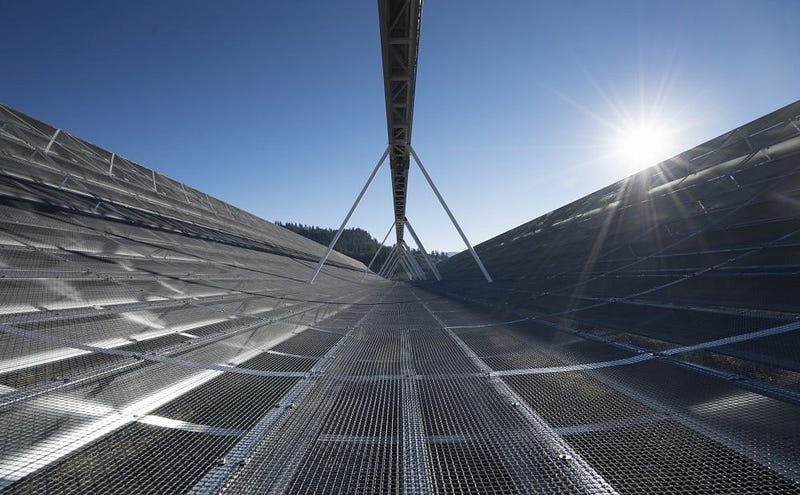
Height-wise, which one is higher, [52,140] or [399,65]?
[399,65]

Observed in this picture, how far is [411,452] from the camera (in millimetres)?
A: 2172

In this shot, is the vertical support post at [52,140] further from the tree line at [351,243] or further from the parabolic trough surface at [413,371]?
the tree line at [351,243]

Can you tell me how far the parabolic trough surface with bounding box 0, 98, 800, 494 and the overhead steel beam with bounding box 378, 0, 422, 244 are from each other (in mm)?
8246

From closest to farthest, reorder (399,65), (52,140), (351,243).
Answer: (399,65) → (52,140) → (351,243)

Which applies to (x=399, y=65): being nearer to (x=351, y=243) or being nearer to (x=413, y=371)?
(x=413, y=371)

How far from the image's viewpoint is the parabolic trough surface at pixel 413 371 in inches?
75.2

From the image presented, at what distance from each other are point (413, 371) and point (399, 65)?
10.2m

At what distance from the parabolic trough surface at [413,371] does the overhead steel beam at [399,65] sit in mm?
8246

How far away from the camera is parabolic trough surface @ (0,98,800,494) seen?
191 centimetres

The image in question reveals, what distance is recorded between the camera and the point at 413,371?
12.1ft

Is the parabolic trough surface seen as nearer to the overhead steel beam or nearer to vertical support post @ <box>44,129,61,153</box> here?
vertical support post @ <box>44,129,61,153</box>

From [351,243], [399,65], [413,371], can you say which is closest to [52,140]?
[399,65]

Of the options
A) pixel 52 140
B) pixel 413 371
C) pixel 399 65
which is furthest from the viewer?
pixel 52 140

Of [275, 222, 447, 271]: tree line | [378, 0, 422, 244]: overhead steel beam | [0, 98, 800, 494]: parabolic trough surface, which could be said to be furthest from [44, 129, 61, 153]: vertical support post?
[275, 222, 447, 271]: tree line
